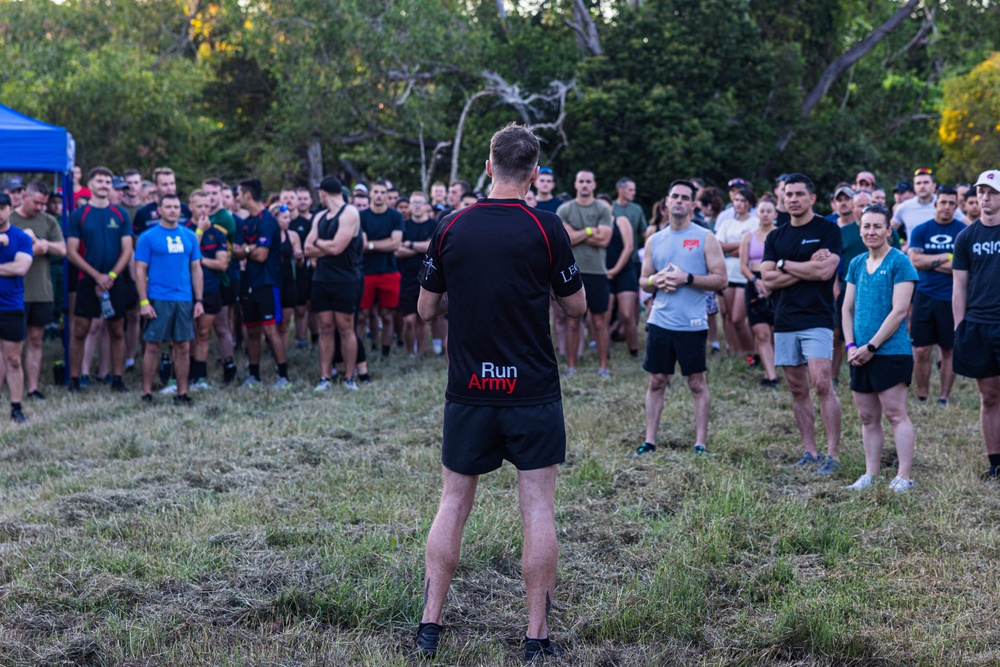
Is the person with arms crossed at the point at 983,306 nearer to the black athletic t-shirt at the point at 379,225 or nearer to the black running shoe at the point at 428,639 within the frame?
the black running shoe at the point at 428,639

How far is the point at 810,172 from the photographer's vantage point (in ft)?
86.3

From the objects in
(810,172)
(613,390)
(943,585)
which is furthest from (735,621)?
(810,172)

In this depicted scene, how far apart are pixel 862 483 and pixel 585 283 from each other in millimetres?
4949

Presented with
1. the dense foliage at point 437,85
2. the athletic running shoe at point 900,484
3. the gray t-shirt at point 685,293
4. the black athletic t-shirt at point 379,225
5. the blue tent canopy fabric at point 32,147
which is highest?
the dense foliage at point 437,85

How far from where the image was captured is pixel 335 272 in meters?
Result: 10.2

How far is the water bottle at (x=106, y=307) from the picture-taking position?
33.6 feet

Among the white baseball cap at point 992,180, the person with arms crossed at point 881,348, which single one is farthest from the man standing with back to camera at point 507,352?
the white baseball cap at point 992,180

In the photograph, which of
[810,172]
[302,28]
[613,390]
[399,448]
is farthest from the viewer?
[810,172]

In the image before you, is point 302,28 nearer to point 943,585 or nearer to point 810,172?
point 810,172

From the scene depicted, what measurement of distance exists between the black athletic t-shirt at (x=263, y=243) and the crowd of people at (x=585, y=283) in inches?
1.0

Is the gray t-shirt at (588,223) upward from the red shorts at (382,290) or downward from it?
upward

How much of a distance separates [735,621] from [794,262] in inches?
131

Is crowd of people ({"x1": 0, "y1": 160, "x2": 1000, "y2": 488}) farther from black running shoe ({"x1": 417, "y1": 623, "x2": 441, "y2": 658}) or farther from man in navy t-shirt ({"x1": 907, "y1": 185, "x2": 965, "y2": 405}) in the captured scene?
black running shoe ({"x1": 417, "y1": 623, "x2": 441, "y2": 658})

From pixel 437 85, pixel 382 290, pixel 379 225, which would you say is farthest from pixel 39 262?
pixel 437 85
